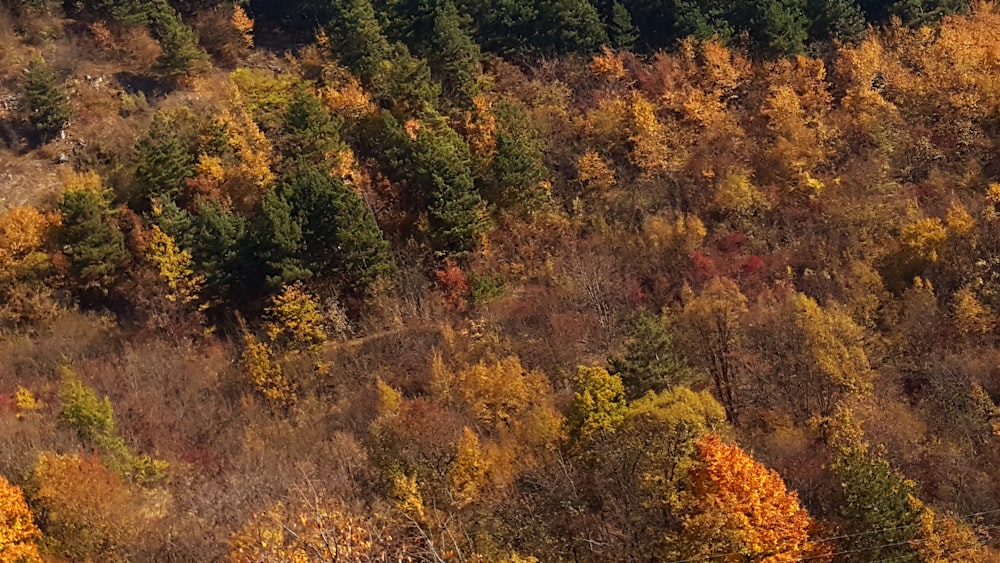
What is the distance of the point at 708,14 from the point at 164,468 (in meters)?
45.1

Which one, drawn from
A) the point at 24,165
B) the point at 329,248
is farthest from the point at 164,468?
the point at 24,165

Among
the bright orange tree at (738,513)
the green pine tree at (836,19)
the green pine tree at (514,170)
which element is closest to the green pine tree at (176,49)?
the green pine tree at (514,170)

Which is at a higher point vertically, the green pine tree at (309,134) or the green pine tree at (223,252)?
the green pine tree at (309,134)

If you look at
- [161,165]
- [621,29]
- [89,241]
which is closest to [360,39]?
[161,165]

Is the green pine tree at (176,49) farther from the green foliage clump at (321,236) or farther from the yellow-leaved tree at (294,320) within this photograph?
the yellow-leaved tree at (294,320)

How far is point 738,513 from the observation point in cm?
2691

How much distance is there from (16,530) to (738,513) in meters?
24.2

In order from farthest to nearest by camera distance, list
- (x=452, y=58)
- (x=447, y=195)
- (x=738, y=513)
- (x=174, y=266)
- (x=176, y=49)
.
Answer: (x=452, y=58) → (x=176, y=49) → (x=447, y=195) → (x=174, y=266) → (x=738, y=513)

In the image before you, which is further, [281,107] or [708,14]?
[708,14]

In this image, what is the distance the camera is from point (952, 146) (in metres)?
53.2

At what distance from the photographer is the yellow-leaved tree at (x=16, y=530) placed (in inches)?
1211

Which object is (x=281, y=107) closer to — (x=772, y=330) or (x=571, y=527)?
(x=772, y=330)

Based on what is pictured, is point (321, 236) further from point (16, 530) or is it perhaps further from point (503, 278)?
point (16, 530)

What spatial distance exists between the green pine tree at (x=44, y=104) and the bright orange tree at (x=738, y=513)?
44.4 meters
